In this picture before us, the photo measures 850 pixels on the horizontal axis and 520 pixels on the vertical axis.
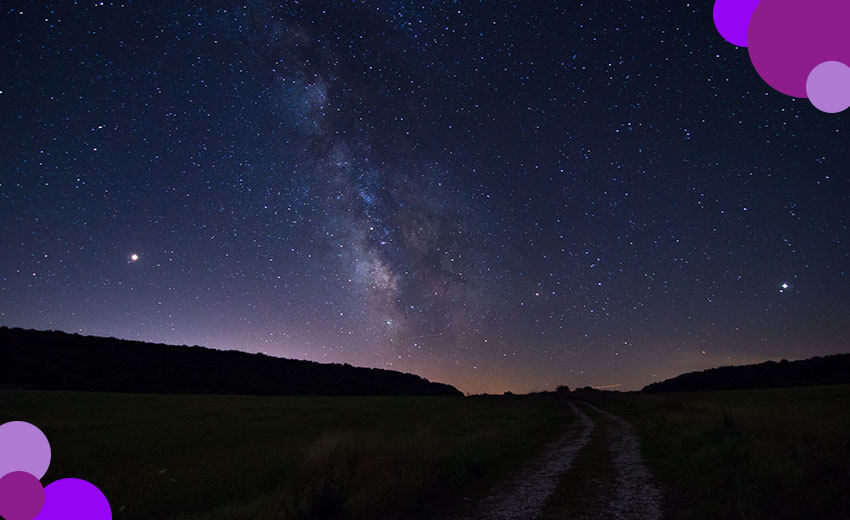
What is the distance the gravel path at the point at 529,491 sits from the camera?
8.05 m

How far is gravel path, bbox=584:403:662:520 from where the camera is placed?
764cm

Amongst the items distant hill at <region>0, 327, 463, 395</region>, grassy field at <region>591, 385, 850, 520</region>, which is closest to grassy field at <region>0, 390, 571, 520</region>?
grassy field at <region>591, 385, 850, 520</region>

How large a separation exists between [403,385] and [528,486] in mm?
136973

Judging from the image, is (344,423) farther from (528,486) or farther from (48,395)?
(48,395)

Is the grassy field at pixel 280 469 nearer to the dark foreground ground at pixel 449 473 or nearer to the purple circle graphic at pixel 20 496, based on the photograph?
the dark foreground ground at pixel 449 473

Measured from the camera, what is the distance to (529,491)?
9.55 meters

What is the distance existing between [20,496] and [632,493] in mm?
13185

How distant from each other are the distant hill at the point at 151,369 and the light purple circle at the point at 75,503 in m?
56.5

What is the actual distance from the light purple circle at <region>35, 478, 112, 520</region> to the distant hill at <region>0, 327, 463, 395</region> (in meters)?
56.5

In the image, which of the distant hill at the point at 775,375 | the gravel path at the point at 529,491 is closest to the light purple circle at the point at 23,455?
the gravel path at the point at 529,491

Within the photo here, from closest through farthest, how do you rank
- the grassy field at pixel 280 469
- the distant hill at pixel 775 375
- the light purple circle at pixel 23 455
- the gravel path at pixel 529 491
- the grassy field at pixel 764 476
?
the grassy field at pixel 764 476 → the gravel path at pixel 529 491 → the grassy field at pixel 280 469 → the light purple circle at pixel 23 455 → the distant hill at pixel 775 375

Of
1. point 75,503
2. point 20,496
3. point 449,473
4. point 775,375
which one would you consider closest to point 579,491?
point 449,473

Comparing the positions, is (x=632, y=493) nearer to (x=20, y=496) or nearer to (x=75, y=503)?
(x=75, y=503)

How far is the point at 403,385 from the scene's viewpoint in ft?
467
